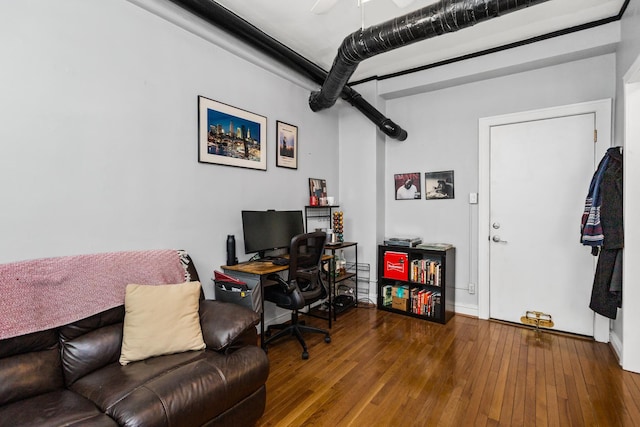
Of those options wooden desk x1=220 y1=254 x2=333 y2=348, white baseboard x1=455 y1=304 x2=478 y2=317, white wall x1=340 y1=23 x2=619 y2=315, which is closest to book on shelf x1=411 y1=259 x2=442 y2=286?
white wall x1=340 y1=23 x2=619 y2=315

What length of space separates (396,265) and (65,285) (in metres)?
3.17

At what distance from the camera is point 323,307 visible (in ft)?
13.3

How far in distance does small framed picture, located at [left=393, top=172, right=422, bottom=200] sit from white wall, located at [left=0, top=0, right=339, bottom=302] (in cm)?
210

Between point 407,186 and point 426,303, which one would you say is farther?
point 407,186

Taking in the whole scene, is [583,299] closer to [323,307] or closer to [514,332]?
[514,332]

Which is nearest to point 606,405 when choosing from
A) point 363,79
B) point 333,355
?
point 333,355

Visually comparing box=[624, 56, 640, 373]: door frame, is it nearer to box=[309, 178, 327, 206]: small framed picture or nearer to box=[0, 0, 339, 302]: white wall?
box=[309, 178, 327, 206]: small framed picture

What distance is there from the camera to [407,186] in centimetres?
421

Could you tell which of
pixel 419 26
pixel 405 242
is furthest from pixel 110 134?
pixel 405 242

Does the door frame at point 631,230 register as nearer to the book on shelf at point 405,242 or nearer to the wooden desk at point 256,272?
the book on shelf at point 405,242

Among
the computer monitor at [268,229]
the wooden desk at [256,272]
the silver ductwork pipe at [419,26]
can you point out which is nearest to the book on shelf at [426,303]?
the computer monitor at [268,229]

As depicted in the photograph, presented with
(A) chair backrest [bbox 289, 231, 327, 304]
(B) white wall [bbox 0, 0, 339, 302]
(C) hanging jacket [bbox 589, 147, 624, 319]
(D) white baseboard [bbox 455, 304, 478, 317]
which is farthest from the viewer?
(D) white baseboard [bbox 455, 304, 478, 317]

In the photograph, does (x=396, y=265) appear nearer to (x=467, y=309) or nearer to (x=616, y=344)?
(x=467, y=309)

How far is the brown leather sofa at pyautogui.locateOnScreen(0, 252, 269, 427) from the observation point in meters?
1.36
